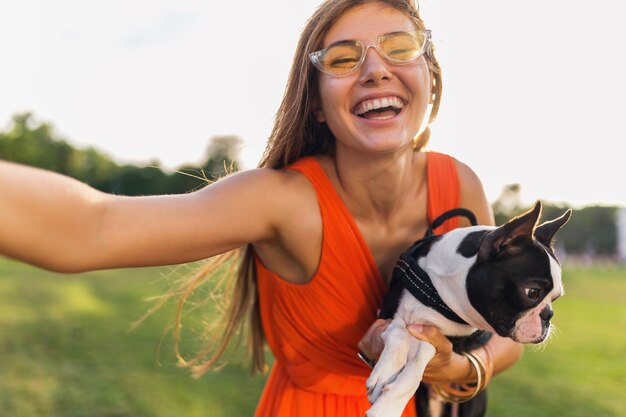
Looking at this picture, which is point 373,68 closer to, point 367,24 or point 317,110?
point 367,24

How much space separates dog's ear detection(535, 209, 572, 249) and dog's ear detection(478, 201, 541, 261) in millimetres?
98

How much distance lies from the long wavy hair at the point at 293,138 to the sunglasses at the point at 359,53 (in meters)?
0.10

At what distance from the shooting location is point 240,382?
5.43 meters

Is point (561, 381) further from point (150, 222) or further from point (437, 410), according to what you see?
point (150, 222)

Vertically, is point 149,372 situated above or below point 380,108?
below

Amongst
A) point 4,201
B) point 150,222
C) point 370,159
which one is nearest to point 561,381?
point 370,159

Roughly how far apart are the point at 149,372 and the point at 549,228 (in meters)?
4.24

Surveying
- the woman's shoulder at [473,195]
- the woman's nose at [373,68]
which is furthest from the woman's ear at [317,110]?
the woman's shoulder at [473,195]

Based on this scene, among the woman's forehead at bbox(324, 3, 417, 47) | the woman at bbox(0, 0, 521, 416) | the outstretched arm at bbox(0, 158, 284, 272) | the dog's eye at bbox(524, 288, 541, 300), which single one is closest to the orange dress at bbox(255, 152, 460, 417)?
the woman at bbox(0, 0, 521, 416)

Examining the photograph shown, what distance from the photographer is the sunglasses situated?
2.36m

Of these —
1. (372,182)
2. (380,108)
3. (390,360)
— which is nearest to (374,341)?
(390,360)

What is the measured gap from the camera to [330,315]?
96.5 inches

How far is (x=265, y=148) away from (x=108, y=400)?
303 centimetres

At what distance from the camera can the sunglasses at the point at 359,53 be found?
2.36 m
